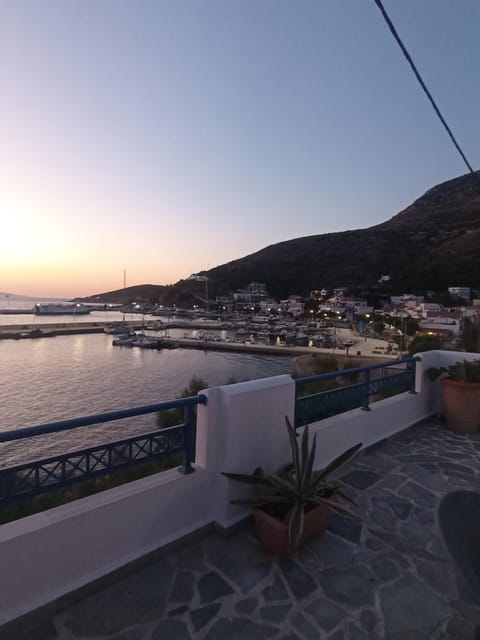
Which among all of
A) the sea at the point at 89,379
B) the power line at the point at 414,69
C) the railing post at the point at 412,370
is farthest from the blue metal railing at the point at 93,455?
the sea at the point at 89,379

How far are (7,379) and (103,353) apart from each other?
15.3 metres

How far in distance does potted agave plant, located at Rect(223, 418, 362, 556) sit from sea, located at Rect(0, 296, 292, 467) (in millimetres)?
14839

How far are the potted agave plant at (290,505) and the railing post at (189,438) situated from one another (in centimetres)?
24

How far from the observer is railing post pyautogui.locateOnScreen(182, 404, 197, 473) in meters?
2.25

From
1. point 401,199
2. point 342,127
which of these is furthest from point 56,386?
point 401,199

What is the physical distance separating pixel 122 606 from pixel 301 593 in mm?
886

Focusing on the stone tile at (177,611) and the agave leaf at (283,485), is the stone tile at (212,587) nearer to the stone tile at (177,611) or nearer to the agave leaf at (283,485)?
the stone tile at (177,611)

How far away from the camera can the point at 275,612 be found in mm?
1634

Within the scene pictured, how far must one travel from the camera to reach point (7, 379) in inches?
1196

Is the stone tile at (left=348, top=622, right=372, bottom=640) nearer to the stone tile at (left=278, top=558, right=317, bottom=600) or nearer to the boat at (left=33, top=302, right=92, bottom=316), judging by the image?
the stone tile at (left=278, top=558, right=317, bottom=600)

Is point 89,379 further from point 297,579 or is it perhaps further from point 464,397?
point 297,579

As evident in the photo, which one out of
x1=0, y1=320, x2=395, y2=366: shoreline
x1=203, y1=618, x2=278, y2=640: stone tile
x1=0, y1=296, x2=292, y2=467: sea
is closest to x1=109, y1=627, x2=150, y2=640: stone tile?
x1=203, y1=618, x2=278, y2=640: stone tile

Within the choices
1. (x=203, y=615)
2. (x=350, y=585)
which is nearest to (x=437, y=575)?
(x=350, y=585)

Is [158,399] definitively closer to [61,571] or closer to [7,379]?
[7,379]
